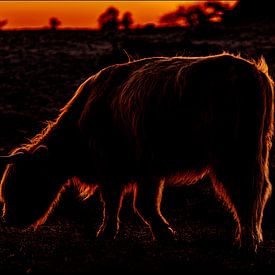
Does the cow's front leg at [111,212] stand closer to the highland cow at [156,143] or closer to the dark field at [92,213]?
the highland cow at [156,143]

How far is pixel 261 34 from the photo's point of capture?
2509 cm

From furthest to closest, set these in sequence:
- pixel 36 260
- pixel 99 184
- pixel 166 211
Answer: pixel 166 211, pixel 99 184, pixel 36 260

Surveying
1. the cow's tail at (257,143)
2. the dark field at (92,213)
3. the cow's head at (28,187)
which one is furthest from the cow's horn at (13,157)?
the cow's tail at (257,143)

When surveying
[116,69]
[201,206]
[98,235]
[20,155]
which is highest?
[116,69]

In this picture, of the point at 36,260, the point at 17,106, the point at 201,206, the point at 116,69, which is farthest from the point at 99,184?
the point at 17,106

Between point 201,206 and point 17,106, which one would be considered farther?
point 17,106

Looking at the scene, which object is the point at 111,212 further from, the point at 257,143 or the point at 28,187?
the point at 257,143

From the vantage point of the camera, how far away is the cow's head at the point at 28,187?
757cm

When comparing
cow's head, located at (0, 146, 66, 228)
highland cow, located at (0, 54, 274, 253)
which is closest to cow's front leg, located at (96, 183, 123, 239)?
highland cow, located at (0, 54, 274, 253)

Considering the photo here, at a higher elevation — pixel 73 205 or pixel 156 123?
pixel 156 123

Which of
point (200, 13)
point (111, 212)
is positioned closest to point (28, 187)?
point (111, 212)

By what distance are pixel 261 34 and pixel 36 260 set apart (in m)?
20.2

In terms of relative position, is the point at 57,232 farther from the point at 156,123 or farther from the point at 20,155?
the point at 156,123

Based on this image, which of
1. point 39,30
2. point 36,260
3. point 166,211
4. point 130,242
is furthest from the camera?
point 39,30
